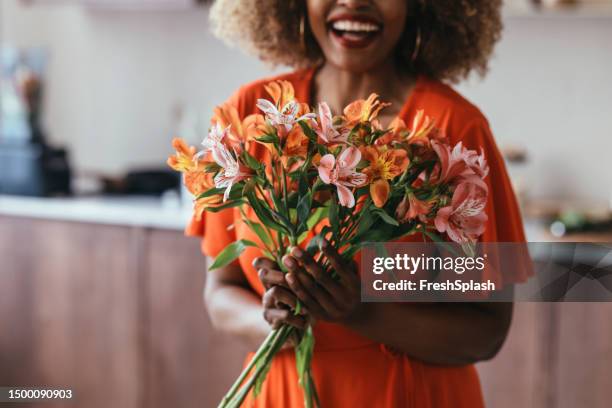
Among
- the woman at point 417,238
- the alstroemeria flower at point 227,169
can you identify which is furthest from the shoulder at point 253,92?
the alstroemeria flower at point 227,169

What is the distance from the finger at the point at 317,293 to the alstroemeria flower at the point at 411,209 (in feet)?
0.40

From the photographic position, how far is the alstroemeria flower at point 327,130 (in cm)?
84

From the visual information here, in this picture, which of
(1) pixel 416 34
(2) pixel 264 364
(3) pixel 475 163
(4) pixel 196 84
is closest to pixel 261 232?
(2) pixel 264 364

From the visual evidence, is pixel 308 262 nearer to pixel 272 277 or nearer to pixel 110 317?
pixel 272 277

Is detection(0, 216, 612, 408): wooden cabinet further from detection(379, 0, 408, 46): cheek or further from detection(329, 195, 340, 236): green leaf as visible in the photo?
detection(329, 195, 340, 236): green leaf

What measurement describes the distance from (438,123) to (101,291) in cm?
168

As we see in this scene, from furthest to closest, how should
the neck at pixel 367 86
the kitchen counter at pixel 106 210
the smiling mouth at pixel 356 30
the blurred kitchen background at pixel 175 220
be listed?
1. the kitchen counter at pixel 106 210
2. the blurred kitchen background at pixel 175 220
3. the neck at pixel 367 86
4. the smiling mouth at pixel 356 30

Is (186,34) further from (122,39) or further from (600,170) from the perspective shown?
(600,170)

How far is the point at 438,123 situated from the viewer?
1.13m

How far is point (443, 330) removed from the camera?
112cm

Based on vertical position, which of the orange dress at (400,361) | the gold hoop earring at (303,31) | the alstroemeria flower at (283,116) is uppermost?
the gold hoop earring at (303,31)

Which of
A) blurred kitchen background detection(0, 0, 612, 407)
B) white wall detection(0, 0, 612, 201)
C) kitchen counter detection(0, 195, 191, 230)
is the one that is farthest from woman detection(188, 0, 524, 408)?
white wall detection(0, 0, 612, 201)

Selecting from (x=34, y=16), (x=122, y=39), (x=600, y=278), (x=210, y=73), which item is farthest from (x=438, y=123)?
(x=34, y=16)

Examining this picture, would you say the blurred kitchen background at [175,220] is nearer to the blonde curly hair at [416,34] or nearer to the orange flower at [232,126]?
the blonde curly hair at [416,34]
